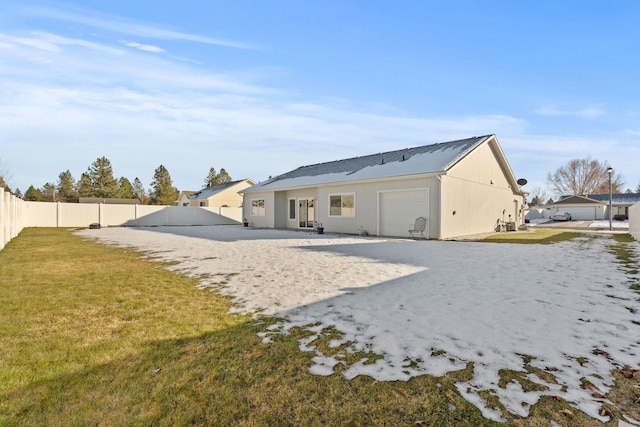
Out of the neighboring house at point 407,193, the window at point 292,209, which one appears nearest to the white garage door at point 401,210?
the neighboring house at point 407,193

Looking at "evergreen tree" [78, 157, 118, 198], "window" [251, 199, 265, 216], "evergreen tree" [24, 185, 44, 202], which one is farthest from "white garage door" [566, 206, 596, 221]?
"evergreen tree" [24, 185, 44, 202]

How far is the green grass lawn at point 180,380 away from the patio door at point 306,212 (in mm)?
14143

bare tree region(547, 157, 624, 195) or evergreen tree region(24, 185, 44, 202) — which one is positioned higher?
bare tree region(547, 157, 624, 195)

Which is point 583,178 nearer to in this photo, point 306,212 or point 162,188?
point 306,212

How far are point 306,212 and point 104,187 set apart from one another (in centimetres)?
3903

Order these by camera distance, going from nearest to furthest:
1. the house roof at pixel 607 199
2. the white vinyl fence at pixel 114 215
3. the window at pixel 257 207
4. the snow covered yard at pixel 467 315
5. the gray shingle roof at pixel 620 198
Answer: the snow covered yard at pixel 467 315 < the window at pixel 257 207 < the white vinyl fence at pixel 114 215 < the house roof at pixel 607 199 < the gray shingle roof at pixel 620 198

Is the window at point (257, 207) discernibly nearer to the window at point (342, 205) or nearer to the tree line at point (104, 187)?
the window at point (342, 205)

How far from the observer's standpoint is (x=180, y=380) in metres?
2.24

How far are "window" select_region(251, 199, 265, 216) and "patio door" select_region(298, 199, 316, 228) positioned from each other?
→ 3329mm

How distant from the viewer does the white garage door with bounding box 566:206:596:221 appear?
36188 mm

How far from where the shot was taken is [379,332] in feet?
10.2

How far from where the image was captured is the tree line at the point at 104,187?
144ft

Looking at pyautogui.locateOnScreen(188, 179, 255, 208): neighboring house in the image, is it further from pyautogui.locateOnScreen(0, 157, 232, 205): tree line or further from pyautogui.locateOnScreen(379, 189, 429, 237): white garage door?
pyautogui.locateOnScreen(379, 189, 429, 237): white garage door

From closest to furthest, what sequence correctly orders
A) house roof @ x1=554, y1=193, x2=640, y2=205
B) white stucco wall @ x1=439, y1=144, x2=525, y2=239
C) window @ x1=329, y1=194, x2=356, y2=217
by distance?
white stucco wall @ x1=439, y1=144, x2=525, y2=239 → window @ x1=329, y1=194, x2=356, y2=217 → house roof @ x1=554, y1=193, x2=640, y2=205
